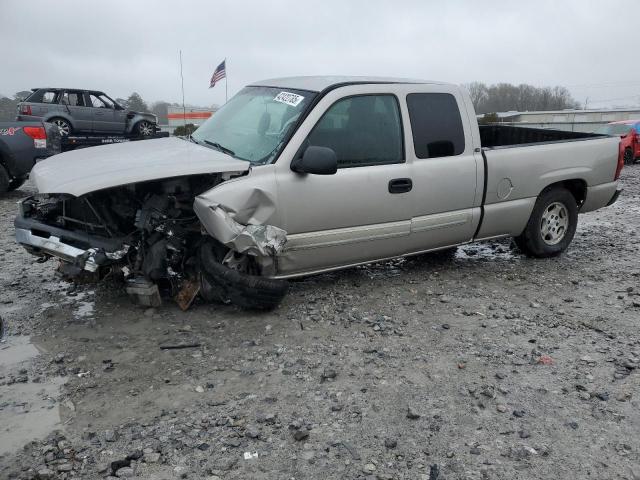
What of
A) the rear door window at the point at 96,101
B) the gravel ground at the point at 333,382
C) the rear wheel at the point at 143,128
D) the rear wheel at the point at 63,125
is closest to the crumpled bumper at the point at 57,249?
the gravel ground at the point at 333,382

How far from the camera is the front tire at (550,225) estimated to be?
577cm

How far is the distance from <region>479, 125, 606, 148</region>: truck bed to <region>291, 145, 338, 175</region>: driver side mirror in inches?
127

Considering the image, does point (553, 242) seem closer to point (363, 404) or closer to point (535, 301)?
point (535, 301)

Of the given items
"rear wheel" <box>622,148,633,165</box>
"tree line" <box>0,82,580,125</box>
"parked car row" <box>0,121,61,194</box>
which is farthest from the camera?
"tree line" <box>0,82,580,125</box>

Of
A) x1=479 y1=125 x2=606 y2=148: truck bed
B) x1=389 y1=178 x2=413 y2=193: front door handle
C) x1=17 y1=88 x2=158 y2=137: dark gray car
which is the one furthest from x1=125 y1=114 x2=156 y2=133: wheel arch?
x1=389 y1=178 x2=413 y2=193: front door handle

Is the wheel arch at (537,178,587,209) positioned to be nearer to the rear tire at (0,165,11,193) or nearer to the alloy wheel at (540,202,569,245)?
the alloy wheel at (540,202,569,245)

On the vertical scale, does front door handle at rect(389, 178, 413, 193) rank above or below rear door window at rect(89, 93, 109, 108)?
below

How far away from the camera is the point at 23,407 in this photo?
306cm

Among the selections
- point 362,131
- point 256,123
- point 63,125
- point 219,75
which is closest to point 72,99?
point 63,125

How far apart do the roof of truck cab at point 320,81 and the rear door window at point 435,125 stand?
0.22 metres

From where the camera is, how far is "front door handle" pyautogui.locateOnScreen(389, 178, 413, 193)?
4.60 m

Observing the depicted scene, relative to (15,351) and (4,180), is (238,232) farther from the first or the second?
(4,180)

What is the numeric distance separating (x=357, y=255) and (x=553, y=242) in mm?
2723

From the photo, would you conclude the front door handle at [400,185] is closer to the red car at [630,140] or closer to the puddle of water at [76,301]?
the puddle of water at [76,301]
